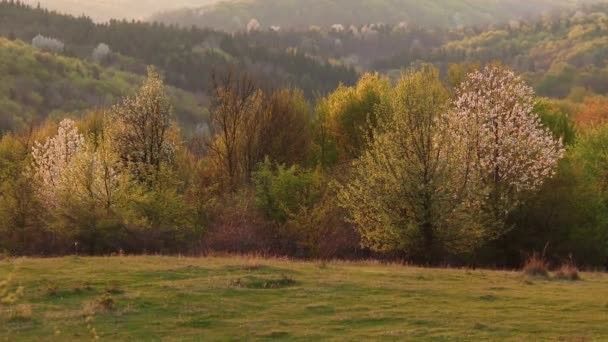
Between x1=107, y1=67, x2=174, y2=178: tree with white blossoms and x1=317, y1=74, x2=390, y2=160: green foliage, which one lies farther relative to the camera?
x1=317, y1=74, x2=390, y2=160: green foliage

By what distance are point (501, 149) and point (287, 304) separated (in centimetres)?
3346

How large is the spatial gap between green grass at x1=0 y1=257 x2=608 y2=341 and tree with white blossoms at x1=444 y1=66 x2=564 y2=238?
725 inches

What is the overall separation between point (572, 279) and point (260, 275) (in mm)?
14965

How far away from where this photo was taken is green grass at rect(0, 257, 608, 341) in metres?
21.1

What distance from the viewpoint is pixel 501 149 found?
177 feet

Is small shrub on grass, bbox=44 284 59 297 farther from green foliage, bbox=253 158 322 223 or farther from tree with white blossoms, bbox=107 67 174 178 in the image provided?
tree with white blossoms, bbox=107 67 174 178

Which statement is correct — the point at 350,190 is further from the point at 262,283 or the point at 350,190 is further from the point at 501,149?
the point at 262,283

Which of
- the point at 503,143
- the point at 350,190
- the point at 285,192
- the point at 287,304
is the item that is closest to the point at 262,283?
the point at 287,304

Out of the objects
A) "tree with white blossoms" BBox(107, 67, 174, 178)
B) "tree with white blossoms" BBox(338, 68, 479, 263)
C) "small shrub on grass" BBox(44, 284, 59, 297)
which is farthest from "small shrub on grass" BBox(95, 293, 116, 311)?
"tree with white blossoms" BBox(107, 67, 174, 178)

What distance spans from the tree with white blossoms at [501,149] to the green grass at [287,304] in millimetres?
18410

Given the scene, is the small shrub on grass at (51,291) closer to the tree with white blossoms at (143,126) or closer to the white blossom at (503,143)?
the white blossom at (503,143)

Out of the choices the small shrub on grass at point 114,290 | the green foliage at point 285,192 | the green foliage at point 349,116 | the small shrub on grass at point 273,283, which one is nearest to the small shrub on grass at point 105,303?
the small shrub on grass at point 114,290

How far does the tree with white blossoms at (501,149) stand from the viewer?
51500 mm

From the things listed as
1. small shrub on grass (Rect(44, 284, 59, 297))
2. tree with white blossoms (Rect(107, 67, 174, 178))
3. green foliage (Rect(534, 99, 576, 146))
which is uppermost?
green foliage (Rect(534, 99, 576, 146))
